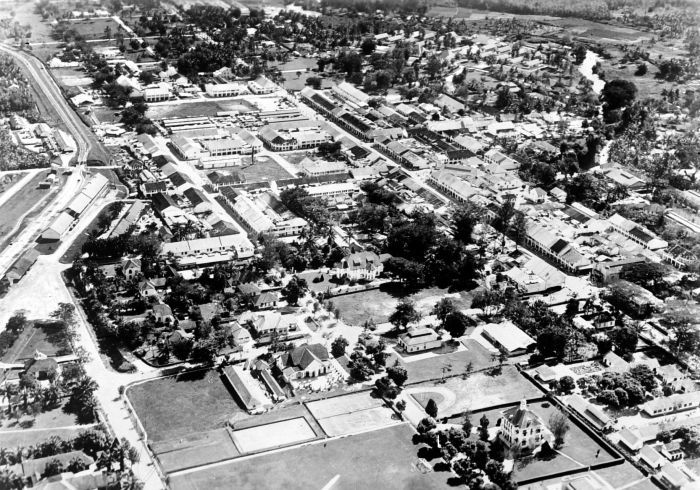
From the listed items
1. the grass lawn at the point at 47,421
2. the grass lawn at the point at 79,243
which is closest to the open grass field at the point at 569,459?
the grass lawn at the point at 47,421

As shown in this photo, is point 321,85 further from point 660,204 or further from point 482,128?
point 660,204

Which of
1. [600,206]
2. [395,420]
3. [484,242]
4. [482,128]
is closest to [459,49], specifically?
[482,128]

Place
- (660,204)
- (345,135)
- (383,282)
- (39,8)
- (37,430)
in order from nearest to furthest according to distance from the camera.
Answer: (37,430)
(383,282)
(660,204)
(345,135)
(39,8)

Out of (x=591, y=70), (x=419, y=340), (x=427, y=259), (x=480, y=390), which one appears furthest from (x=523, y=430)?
(x=591, y=70)

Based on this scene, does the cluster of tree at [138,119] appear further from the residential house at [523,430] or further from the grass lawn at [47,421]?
the residential house at [523,430]

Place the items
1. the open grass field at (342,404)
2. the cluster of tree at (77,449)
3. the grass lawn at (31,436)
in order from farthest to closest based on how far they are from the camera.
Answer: the open grass field at (342,404) → the grass lawn at (31,436) → the cluster of tree at (77,449)

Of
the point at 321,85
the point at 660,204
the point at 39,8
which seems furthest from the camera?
the point at 39,8
